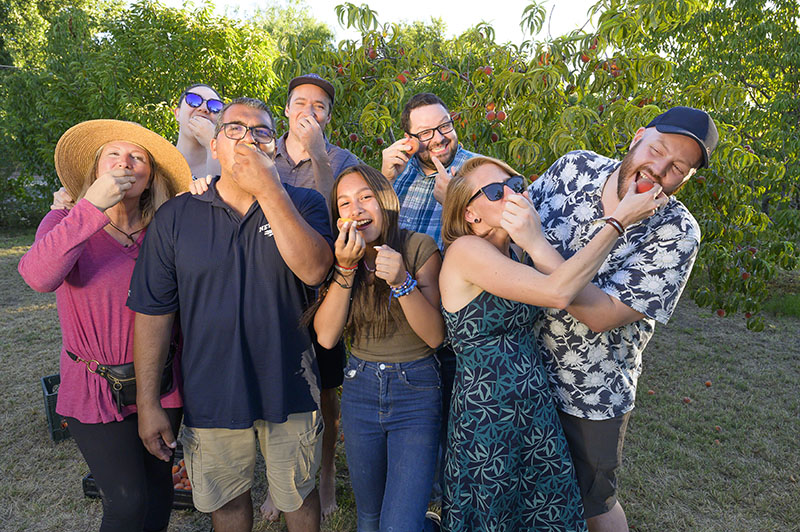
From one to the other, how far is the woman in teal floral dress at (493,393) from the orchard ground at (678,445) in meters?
1.67

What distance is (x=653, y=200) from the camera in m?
2.01

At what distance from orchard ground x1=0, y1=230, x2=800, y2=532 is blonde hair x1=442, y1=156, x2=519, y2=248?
233cm

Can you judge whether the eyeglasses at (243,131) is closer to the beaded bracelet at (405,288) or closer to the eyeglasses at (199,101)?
the beaded bracelet at (405,288)

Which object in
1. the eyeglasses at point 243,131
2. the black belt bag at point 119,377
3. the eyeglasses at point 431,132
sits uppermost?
the eyeglasses at point 431,132

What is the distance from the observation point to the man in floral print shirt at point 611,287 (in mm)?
2232

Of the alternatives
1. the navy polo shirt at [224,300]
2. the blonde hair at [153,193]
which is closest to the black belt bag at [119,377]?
the navy polo shirt at [224,300]

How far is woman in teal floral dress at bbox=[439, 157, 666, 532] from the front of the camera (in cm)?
220

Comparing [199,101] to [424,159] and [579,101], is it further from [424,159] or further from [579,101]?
[579,101]

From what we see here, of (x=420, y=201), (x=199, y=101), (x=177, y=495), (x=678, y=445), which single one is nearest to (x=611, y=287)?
(x=420, y=201)

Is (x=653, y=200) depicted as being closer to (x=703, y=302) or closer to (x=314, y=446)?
(x=314, y=446)

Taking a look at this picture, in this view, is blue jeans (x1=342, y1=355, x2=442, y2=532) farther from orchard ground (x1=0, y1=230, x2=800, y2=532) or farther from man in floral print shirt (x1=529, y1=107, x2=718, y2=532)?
orchard ground (x1=0, y1=230, x2=800, y2=532)

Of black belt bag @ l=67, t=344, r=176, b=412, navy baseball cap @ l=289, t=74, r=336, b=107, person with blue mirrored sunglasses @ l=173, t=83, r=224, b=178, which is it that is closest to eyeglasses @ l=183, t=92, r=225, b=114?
person with blue mirrored sunglasses @ l=173, t=83, r=224, b=178

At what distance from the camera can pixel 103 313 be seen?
A: 2.36 m

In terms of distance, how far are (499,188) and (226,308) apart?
4.18 feet
